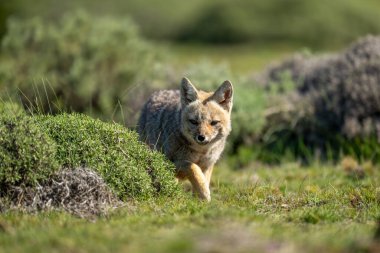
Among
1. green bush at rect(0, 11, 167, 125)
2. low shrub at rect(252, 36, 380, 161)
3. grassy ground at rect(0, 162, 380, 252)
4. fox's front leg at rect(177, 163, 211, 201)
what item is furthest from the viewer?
green bush at rect(0, 11, 167, 125)

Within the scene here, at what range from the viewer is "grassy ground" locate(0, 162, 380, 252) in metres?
5.07

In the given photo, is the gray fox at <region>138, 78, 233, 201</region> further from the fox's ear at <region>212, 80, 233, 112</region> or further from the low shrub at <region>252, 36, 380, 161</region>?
the low shrub at <region>252, 36, 380, 161</region>

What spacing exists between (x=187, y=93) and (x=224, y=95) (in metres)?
0.49

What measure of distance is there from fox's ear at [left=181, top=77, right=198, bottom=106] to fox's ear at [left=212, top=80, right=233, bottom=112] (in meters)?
0.27

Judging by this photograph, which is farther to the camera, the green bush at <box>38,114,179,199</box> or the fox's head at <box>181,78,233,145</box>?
the fox's head at <box>181,78,233,145</box>

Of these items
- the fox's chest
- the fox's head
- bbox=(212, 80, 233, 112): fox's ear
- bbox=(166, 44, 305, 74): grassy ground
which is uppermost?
bbox=(212, 80, 233, 112): fox's ear

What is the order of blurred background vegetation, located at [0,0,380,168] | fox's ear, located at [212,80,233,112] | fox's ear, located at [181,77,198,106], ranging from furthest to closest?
1. blurred background vegetation, located at [0,0,380,168]
2. fox's ear, located at [212,80,233,112]
3. fox's ear, located at [181,77,198,106]

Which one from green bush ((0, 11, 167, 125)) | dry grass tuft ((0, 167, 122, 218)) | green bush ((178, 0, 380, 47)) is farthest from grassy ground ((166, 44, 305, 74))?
dry grass tuft ((0, 167, 122, 218))

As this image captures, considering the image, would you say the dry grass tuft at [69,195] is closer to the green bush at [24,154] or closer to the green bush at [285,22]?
the green bush at [24,154]

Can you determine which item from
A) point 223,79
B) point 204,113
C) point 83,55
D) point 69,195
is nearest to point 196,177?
point 204,113

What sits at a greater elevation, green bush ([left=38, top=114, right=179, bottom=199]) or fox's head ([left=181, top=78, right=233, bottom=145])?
fox's head ([left=181, top=78, right=233, bottom=145])

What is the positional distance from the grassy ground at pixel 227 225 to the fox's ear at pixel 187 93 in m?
1.25

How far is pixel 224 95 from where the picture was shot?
354 inches

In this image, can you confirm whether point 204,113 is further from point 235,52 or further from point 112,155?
point 235,52
